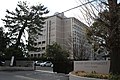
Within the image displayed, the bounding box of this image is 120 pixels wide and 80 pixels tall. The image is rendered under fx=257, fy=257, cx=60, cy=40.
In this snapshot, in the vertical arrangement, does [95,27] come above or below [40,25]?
below

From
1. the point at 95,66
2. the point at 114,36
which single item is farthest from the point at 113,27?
the point at 95,66

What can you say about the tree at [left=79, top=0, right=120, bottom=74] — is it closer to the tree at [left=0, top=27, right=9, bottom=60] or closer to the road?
the road

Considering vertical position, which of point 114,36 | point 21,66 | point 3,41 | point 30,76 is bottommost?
point 30,76

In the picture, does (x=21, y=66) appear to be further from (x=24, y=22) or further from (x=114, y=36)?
(x=114, y=36)

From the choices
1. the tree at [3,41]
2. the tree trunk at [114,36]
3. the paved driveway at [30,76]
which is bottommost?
the paved driveway at [30,76]

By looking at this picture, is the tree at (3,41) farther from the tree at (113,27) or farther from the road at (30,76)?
the tree at (113,27)

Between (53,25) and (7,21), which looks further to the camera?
(53,25)

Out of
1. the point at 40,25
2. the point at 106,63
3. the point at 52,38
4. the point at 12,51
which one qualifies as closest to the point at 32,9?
the point at 40,25

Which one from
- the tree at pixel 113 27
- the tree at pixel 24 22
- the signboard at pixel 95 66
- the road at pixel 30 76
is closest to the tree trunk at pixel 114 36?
the tree at pixel 113 27

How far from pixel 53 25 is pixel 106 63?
339ft

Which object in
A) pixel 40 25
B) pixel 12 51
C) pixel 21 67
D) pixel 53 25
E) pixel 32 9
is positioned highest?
pixel 53 25

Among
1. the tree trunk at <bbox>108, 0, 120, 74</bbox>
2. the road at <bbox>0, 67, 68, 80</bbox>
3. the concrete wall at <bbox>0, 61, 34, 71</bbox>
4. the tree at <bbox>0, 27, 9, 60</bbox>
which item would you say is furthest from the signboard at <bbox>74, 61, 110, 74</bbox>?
the tree at <bbox>0, 27, 9, 60</bbox>

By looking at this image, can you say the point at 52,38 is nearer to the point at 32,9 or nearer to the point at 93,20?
the point at 32,9

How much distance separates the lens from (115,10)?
15.6 metres
